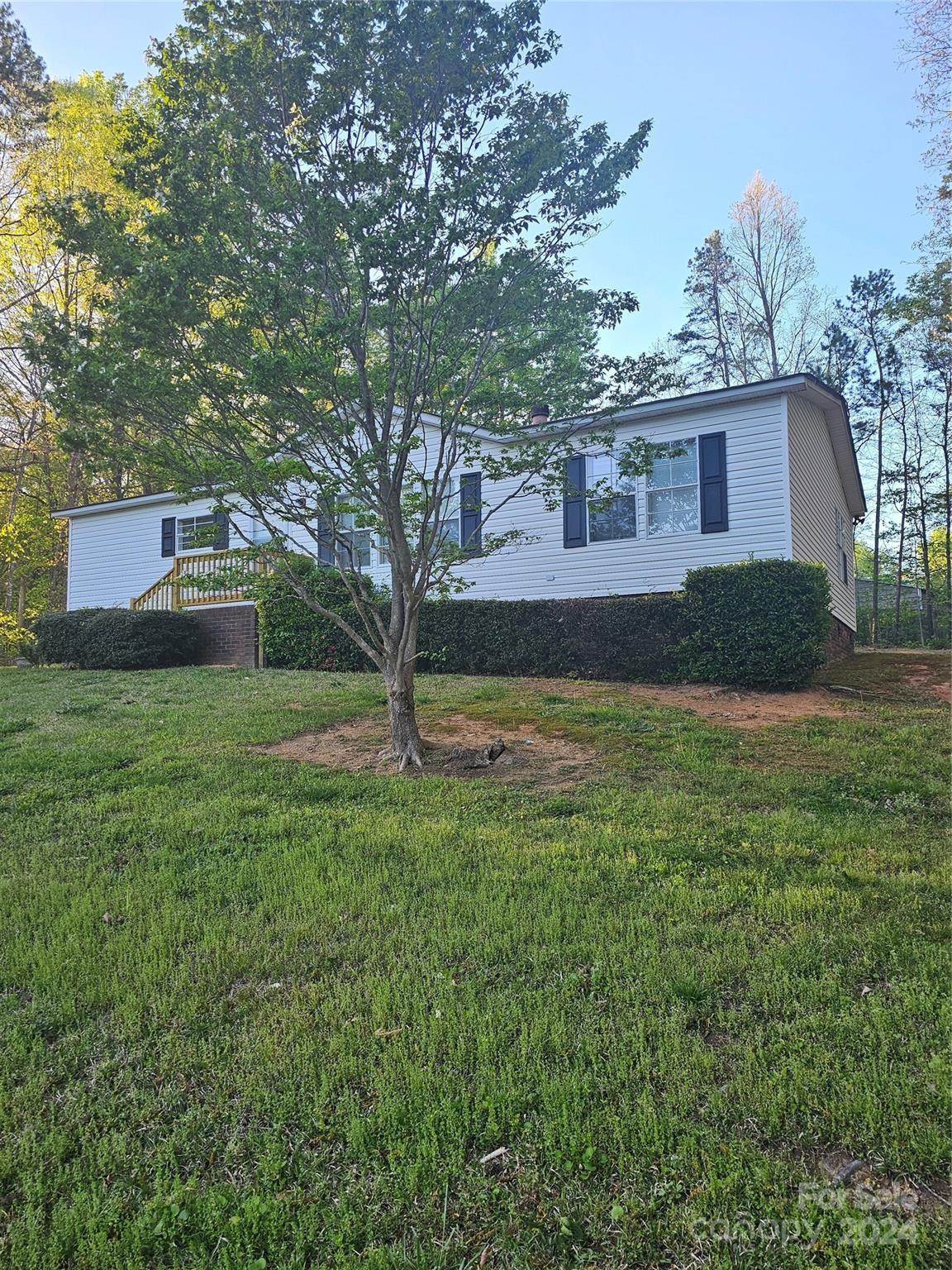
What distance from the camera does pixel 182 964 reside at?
9.45ft

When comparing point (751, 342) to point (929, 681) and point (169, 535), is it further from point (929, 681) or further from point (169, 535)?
point (169, 535)

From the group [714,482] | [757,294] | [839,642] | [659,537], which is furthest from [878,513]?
[659,537]

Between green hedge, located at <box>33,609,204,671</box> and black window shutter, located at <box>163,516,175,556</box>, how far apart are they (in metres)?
3.29

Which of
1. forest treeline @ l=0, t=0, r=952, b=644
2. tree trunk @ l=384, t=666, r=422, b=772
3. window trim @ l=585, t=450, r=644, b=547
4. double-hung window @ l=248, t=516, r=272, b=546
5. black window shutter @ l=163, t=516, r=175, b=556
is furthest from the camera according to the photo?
forest treeline @ l=0, t=0, r=952, b=644

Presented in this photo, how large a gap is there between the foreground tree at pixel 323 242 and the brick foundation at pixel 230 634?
Result: 758cm

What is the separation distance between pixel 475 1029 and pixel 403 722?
382cm

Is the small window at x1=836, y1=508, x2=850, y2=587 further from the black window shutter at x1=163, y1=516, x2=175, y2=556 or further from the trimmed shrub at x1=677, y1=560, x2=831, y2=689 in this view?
the black window shutter at x1=163, y1=516, x2=175, y2=556

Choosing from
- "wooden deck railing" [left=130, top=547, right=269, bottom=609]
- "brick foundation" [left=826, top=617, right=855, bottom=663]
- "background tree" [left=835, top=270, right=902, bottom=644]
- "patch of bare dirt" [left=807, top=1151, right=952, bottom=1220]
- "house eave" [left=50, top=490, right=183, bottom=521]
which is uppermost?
"background tree" [left=835, top=270, right=902, bottom=644]

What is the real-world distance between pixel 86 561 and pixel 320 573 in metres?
13.9

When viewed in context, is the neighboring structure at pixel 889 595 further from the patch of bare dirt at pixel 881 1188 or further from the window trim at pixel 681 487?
the patch of bare dirt at pixel 881 1188

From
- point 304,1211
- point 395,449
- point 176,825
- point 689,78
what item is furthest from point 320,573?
point 304,1211

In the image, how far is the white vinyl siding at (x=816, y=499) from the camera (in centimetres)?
1085

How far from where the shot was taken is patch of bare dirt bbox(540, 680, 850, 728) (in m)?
7.33

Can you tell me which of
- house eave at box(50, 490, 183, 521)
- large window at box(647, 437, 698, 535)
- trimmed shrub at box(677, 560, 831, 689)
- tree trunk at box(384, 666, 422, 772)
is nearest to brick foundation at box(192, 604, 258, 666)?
house eave at box(50, 490, 183, 521)
